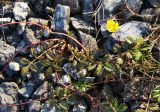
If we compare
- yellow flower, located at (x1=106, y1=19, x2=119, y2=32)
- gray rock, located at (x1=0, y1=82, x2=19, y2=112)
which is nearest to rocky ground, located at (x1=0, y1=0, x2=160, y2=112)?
gray rock, located at (x1=0, y1=82, x2=19, y2=112)

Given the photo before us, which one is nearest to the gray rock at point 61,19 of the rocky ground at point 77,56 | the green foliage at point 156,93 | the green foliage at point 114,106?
the rocky ground at point 77,56

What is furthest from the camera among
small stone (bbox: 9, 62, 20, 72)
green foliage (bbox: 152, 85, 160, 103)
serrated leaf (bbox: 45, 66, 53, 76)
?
small stone (bbox: 9, 62, 20, 72)

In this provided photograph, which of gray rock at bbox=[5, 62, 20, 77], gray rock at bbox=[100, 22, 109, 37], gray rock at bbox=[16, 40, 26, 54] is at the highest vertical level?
gray rock at bbox=[100, 22, 109, 37]

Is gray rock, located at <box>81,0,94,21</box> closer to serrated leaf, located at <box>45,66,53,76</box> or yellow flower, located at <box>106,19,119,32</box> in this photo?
yellow flower, located at <box>106,19,119,32</box>

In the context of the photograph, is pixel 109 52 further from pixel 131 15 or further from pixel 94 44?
pixel 131 15

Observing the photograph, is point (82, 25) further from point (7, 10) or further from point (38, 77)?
point (7, 10)

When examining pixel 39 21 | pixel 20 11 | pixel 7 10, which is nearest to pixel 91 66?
pixel 39 21
